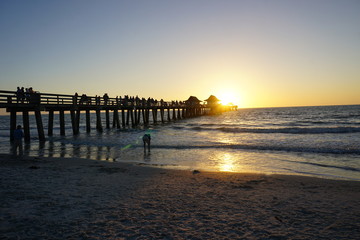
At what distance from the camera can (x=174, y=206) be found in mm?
5227

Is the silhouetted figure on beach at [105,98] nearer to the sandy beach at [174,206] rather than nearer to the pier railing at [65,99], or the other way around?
the pier railing at [65,99]

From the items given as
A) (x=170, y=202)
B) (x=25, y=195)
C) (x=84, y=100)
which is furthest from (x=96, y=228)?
(x=84, y=100)

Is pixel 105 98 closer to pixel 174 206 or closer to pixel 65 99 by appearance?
pixel 65 99

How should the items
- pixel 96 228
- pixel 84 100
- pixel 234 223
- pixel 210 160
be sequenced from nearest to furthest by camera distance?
pixel 96 228
pixel 234 223
pixel 210 160
pixel 84 100

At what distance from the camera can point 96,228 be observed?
13.5ft

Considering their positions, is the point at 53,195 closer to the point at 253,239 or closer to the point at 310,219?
the point at 253,239

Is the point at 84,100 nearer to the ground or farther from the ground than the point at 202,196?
farther from the ground

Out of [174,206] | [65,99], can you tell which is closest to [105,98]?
[65,99]

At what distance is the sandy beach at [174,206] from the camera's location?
4000 millimetres

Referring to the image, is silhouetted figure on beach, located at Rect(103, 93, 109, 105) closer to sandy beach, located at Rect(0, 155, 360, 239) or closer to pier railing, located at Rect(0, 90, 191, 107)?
pier railing, located at Rect(0, 90, 191, 107)

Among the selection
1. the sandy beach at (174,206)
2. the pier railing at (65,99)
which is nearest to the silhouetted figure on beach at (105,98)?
the pier railing at (65,99)

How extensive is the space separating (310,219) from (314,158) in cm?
892

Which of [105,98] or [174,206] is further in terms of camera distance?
[105,98]

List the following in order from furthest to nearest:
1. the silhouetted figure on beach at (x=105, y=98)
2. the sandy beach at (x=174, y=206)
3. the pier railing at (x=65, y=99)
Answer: the silhouetted figure on beach at (x=105, y=98) → the pier railing at (x=65, y=99) → the sandy beach at (x=174, y=206)
